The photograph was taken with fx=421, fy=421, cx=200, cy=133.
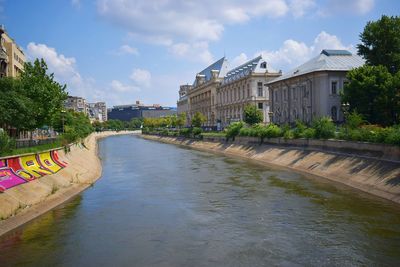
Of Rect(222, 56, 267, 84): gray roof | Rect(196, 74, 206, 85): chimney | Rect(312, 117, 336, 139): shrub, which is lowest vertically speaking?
Rect(312, 117, 336, 139): shrub

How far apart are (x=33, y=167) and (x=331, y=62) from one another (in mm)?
50610

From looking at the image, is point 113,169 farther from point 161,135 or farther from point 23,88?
point 161,135

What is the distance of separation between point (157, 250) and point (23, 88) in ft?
137

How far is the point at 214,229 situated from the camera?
20.9 meters

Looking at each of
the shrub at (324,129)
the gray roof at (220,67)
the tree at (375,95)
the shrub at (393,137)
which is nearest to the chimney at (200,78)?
the gray roof at (220,67)

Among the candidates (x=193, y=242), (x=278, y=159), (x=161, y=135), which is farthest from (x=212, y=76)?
(x=193, y=242)

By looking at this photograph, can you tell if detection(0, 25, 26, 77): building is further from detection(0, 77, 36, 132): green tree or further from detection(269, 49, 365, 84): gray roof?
detection(269, 49, 365, 84): gray roof

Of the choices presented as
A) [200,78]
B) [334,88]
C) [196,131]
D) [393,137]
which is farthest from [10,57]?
[200,78]

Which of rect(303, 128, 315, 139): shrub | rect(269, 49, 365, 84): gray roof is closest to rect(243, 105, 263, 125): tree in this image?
rect(269, 49, 365, 84): gray roof

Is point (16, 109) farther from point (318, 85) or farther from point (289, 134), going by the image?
point (318, 85)

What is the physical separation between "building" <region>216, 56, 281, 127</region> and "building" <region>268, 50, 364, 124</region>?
21072mm

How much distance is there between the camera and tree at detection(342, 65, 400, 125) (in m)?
47.9

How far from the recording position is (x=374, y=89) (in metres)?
49.5

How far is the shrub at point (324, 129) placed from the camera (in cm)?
4511
